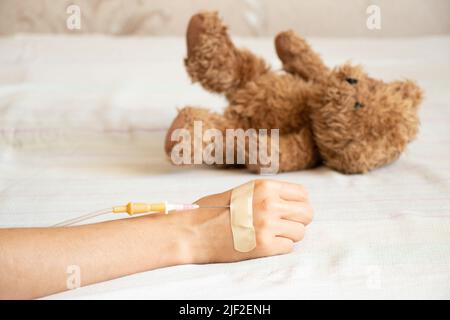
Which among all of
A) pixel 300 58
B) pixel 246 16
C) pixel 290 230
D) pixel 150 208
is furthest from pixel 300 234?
pixel 246 16

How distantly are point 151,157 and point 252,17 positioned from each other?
91 cm

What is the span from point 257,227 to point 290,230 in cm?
4

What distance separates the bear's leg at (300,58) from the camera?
3.67 ft

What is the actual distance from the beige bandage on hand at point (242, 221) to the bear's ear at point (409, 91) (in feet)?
1.34

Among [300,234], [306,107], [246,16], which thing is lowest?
[300,234]

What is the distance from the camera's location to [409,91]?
3.17ft

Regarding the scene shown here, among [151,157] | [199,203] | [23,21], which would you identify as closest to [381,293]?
[199,203]

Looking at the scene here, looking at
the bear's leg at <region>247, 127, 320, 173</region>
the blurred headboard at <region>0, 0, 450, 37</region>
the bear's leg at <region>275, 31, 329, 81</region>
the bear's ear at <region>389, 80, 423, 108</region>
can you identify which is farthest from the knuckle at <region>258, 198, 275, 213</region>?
the blurred headboard at <region>0, 0, 450, 37</region>

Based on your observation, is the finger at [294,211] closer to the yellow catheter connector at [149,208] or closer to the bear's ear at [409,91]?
the yellow catheter connector at [149,208]

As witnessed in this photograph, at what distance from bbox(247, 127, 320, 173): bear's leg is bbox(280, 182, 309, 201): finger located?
0.73ft

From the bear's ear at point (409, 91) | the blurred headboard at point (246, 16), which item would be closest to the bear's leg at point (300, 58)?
the bear's ear at point (409, 91)

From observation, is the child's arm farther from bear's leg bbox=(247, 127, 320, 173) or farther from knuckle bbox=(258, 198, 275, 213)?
bear's leg bbox=(247, 127, 320, 173)

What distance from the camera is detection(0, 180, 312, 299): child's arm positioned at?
0.58m

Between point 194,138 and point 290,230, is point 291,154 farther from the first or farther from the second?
point 290,230
